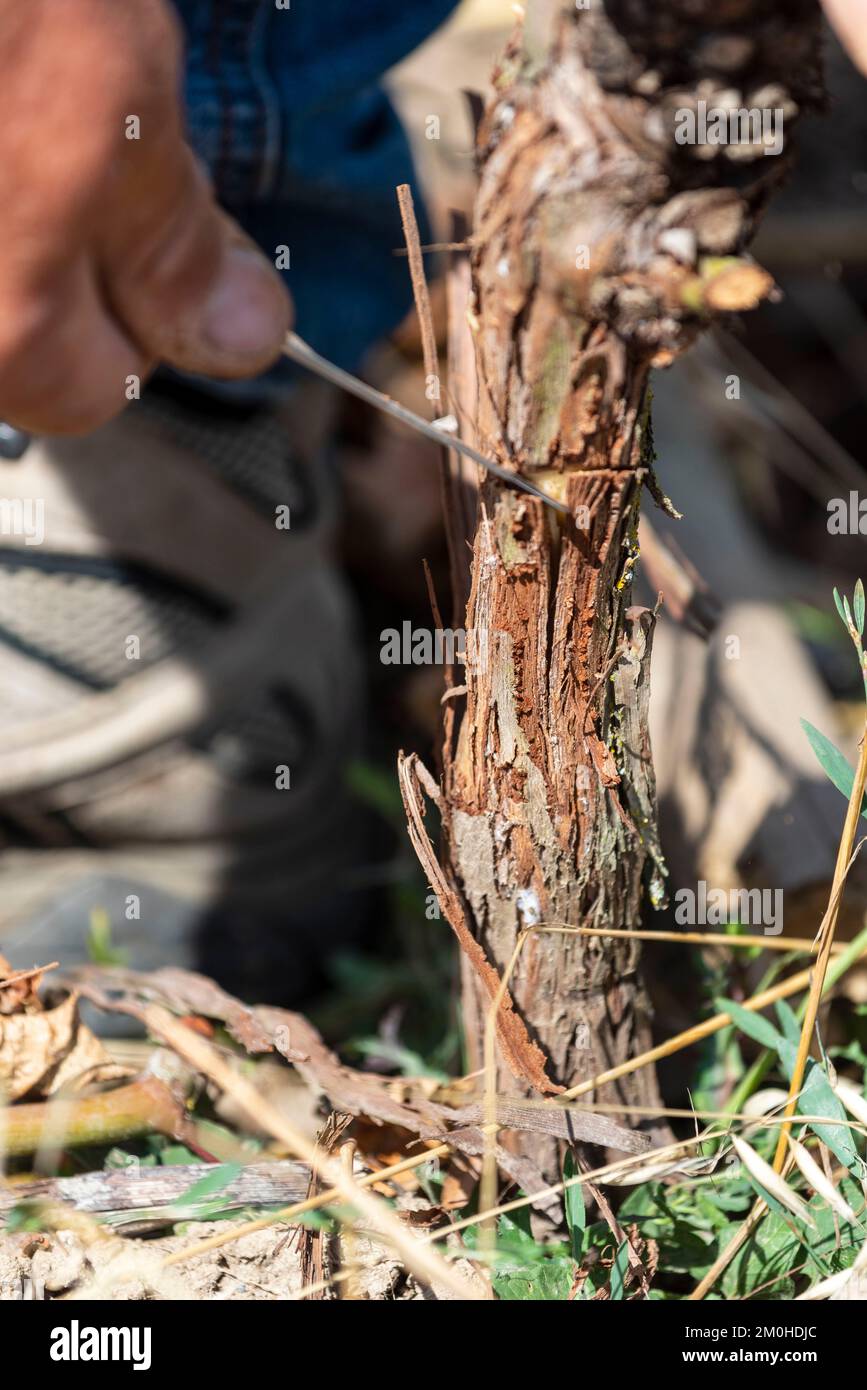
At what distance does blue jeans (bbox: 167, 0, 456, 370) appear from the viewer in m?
1.26

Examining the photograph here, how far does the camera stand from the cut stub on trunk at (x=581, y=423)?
554mm

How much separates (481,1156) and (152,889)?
2.56 feet

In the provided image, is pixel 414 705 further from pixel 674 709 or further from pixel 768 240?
pixel 768 240

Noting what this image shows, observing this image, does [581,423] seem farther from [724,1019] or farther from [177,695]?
[177,695]

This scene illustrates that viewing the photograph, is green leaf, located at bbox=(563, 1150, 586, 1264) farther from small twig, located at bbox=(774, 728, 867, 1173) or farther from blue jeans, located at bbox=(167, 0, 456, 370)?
blue jeans, located at bbox=(167, 0, 456, 370)

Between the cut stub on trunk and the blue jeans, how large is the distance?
25.5 inches

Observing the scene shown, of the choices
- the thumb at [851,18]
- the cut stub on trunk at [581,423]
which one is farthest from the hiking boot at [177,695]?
the thumb at [851,18]

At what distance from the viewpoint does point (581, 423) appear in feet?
2.15

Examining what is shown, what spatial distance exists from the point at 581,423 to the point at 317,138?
0.89 metres

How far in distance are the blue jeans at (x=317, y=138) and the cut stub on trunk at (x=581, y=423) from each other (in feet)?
2.12

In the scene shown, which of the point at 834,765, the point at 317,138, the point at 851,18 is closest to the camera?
the point at 851,18

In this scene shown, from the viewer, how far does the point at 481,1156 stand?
0.80 m

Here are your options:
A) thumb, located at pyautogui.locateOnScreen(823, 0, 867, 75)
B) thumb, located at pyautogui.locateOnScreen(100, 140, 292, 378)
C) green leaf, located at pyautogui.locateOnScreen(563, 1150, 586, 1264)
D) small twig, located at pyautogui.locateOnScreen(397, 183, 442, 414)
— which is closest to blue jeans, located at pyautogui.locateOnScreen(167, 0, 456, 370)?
thumb, located at pyautogui.locateOnScreen(100, 140, 292, 378)

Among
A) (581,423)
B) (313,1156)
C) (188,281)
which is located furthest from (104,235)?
(313,1156)
